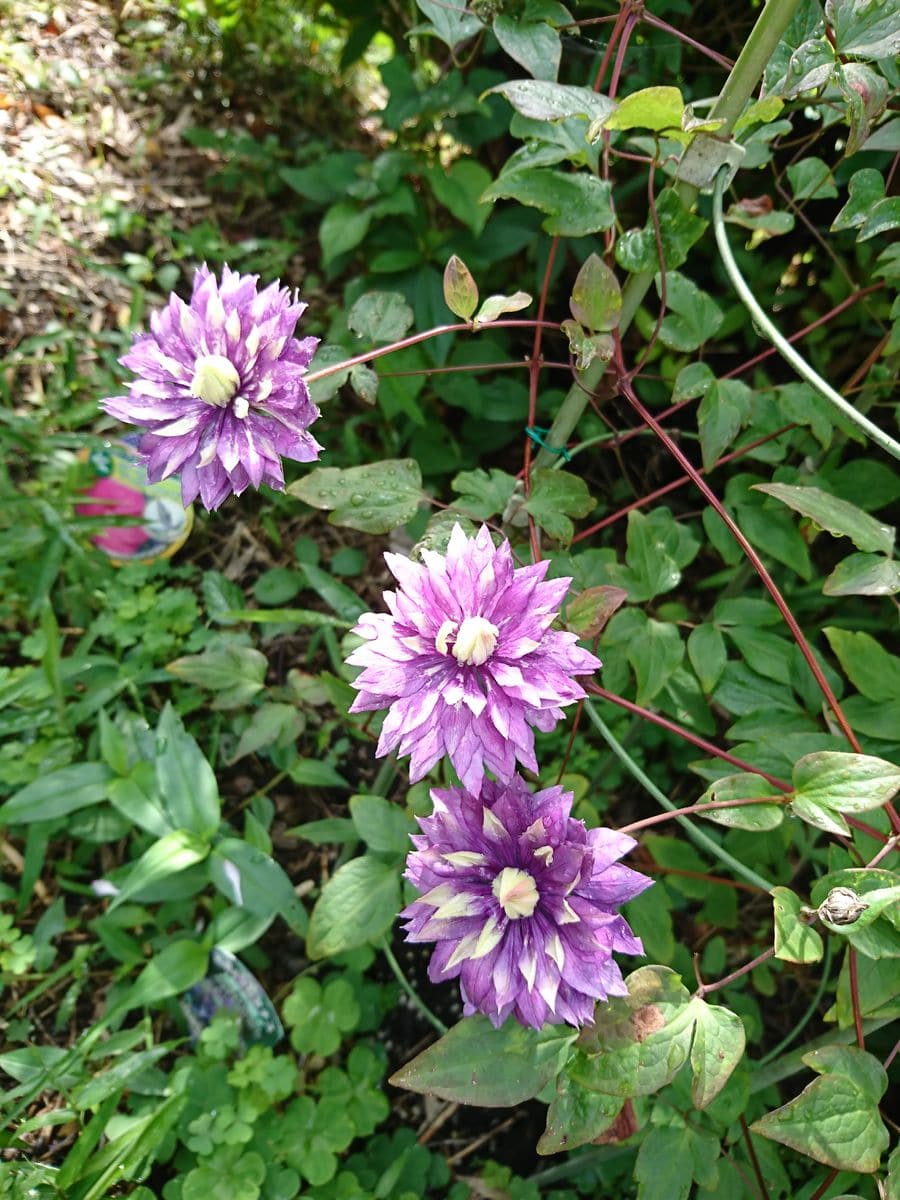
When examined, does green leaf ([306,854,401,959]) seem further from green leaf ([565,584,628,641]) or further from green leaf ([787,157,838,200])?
green leaf ([787,157,838,200])

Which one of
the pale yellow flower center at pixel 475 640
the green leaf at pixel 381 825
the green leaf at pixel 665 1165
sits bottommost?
the green leaf at pixel 665 1165

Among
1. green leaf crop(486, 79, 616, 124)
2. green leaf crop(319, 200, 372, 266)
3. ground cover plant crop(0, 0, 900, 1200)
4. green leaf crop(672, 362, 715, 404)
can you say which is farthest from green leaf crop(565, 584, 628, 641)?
green leaf crop(319, 200, 372, 266)

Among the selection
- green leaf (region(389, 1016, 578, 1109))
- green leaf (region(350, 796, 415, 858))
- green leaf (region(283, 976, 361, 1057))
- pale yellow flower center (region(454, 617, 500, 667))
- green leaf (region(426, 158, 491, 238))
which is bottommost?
green leaf (region(283, 976, 361, 1057))

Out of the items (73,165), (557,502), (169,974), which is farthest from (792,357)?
(73,165)

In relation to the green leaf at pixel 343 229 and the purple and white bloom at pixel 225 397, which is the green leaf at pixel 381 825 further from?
the green leaf at pixel 343 229

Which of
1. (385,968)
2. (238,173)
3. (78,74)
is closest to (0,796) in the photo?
(385,968)

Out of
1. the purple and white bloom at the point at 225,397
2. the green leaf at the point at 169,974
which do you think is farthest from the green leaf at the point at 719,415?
the green leaf at the point at 169,974

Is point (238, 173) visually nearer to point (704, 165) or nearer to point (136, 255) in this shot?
point (136, 255)

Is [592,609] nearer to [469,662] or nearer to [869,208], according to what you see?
[469,662]
